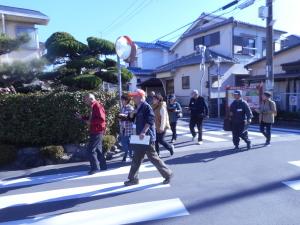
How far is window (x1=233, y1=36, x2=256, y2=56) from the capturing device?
970 inches

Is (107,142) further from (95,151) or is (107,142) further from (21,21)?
(21,21)

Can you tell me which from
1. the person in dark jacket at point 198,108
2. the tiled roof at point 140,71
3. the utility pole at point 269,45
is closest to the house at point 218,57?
the tiled roof at point 140,71

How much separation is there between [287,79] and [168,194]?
15.1 meters

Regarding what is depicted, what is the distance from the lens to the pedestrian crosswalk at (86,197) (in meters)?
4.08

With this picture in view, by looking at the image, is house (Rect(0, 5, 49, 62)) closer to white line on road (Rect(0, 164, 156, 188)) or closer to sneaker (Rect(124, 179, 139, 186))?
white line on road (Rect(0, 164, 156, 188))

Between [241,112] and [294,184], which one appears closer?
[294,184]

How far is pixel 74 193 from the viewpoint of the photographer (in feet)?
17.0

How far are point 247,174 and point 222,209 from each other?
6.37 ft

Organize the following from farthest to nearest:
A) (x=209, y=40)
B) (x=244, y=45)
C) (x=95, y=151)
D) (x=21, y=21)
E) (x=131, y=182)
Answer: (x=209, y=40) → (x=244, y=45) → (x=21, y=21) → (x=95, y=151) → (x=131, y=182)

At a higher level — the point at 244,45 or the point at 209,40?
the point at 209,40

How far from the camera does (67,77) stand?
9828 mm

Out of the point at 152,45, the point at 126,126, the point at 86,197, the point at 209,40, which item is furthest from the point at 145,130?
the point at 152,45

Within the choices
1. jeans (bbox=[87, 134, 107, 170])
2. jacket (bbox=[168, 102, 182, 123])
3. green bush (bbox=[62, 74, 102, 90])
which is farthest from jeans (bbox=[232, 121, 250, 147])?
green bush (bbox=[62, 74, 102, 90])

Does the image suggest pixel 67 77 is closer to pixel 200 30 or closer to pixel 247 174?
pixel 247 174
